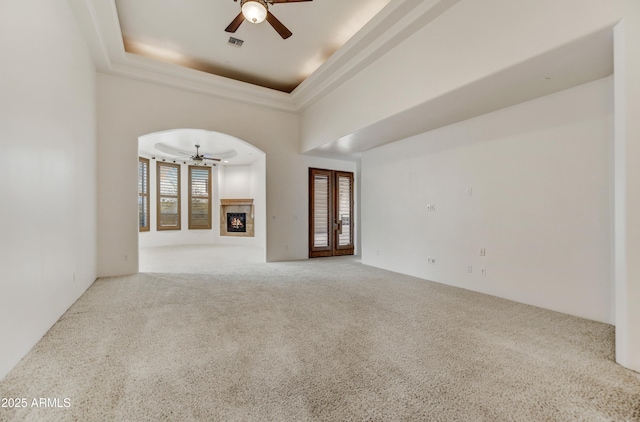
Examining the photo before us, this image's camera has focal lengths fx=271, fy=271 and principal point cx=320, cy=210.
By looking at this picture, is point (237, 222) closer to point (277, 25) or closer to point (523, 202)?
point (277, 25)

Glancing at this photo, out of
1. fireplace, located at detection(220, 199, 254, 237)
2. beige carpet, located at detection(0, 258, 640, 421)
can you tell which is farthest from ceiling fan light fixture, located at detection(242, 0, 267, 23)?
fireplace, located at detection(220, 199, 254, 237)

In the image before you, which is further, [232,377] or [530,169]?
[530,169]

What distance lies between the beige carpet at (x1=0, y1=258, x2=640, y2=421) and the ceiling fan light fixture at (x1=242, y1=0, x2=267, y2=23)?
142 inches

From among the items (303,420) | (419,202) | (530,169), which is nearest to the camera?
(303,420)

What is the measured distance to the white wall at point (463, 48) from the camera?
96.5 inches

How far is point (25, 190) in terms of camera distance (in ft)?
7.63

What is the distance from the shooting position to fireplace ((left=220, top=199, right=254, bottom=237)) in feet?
36.6

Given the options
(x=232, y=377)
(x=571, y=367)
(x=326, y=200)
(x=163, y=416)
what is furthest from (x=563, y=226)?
(x=326, y=200)

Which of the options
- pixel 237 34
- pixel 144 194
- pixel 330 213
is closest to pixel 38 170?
pixel 237 34

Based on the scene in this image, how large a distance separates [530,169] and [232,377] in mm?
4290

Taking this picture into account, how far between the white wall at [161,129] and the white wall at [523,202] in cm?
296

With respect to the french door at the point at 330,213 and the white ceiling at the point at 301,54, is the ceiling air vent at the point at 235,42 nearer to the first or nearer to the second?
the white ceiling at the point at 301,54

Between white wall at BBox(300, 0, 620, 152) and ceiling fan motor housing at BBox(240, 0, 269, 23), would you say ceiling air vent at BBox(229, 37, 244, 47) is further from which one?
white wall at BBox(300, 0, 620, 152)

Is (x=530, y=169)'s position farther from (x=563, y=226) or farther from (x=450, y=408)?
(x=450, y=408)
